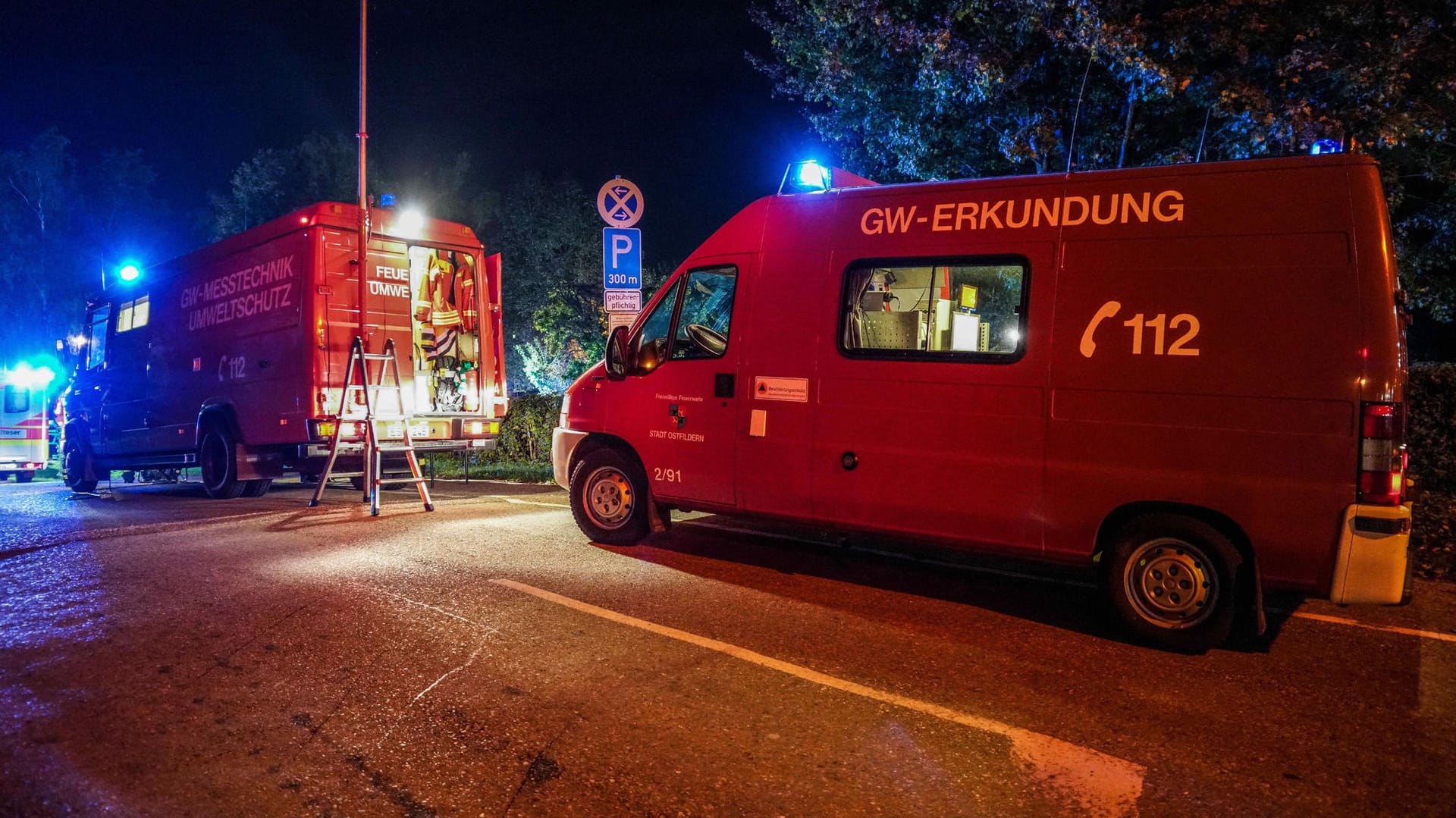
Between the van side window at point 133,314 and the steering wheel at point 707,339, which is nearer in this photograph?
the steering wheel at point 707,339

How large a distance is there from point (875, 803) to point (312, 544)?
603 cm

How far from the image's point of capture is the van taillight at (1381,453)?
440cm

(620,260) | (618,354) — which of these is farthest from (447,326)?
(618,354)

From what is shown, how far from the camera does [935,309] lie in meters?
5.73

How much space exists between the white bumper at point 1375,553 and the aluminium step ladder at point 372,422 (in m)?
8.08

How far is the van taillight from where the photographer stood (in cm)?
440

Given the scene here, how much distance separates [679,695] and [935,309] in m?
2.96

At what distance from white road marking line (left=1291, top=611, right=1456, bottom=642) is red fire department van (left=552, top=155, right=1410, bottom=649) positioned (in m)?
0.95

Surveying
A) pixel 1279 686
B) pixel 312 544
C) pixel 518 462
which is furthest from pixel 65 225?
pixel 1279 686

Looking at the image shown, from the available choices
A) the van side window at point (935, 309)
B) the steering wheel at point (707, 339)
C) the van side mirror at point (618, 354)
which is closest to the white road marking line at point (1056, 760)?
the van side window at point (935, 309)

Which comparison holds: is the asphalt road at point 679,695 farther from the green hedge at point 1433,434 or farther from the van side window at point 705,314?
the green hedge at point 1433,434

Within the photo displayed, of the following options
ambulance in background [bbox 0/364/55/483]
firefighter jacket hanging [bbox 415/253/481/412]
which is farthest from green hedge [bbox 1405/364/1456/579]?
ambulance in background [bbox 0/364/55/483]

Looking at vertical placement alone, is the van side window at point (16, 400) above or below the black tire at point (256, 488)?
above

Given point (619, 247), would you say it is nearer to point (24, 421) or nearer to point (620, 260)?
point (620, 260)
